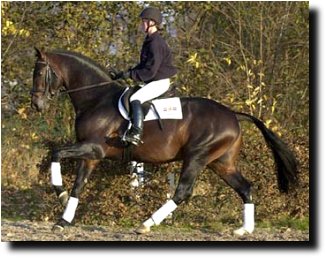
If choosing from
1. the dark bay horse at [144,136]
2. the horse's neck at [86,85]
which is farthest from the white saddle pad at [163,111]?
the horse's neck at [86,85]

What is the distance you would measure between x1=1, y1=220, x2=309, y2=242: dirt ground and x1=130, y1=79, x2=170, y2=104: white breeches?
1.70 meters

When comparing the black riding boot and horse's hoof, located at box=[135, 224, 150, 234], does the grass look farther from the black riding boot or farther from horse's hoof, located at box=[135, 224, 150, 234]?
the black riding boot

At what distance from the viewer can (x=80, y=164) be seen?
9195 mm

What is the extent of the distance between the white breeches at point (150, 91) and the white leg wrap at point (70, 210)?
1.46m

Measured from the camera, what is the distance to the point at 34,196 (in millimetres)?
12617

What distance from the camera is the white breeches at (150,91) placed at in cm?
899

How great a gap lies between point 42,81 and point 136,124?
57.9 inches

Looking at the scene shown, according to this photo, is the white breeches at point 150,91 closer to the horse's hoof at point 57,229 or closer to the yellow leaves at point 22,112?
the horse's hoof at point 57,229

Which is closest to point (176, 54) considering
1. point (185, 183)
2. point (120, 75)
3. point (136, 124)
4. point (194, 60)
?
point (194, 60)

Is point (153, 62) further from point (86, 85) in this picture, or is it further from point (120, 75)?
point (86, 85)

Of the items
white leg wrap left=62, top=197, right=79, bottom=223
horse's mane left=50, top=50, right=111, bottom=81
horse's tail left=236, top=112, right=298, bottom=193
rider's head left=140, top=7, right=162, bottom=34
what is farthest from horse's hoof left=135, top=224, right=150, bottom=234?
rider's head left=140, top=7, right=162, bottom=34

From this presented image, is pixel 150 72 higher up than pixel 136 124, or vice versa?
pixel 150 72

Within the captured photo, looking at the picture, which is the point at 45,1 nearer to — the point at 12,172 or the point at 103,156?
the point at 12,172

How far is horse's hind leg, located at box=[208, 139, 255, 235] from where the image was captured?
920cm
